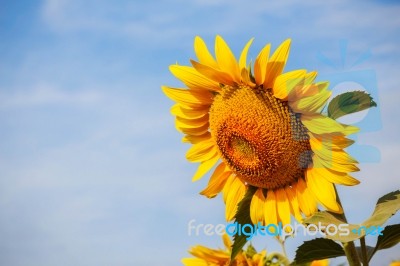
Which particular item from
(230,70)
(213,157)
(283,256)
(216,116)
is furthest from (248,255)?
(230,70)

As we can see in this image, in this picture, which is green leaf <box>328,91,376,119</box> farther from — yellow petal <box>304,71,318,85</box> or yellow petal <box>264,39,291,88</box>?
yellow petal <box>264,39,291,88</box>

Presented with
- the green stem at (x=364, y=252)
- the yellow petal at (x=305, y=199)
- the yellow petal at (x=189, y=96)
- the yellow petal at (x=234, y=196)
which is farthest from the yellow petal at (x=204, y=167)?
the green stem at (x=364, y=252)

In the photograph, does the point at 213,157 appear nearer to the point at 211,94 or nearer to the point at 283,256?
the point at 211,94

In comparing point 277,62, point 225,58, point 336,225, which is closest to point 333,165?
point 336,225

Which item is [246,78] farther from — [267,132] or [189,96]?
[189,96]

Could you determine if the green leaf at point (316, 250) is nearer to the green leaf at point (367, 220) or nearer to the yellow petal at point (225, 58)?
the green leaf at point (367, 220)

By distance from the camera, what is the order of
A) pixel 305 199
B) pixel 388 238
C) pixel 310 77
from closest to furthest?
pixel 310 77, pixel 388 238, pixel 305 199
